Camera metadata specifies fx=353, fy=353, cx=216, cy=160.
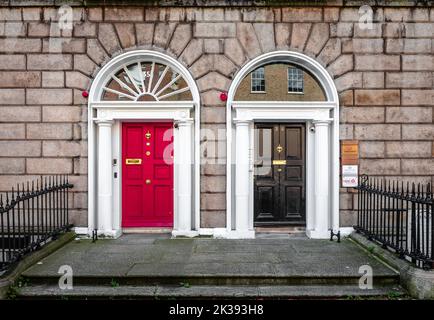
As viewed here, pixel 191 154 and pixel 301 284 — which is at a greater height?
pixel 191 154

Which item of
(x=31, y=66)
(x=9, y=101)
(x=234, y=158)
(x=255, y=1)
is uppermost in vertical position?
(x=255, y=1)

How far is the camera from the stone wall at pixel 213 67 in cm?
732

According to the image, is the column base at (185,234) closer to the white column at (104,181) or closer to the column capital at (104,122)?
the white column at (104,181)

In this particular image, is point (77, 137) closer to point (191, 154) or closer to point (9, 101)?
point (9, 101)

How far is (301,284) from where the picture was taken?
5082mm

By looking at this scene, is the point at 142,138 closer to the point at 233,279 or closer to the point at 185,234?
the point at 185,234

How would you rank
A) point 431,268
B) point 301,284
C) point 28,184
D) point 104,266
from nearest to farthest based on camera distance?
point 431,268 → point 301,284 → point 104,266 → point 28,184

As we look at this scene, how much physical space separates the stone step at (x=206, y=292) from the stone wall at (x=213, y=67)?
8.22 feet

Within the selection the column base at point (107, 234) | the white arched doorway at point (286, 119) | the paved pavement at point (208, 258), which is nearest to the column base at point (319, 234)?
the white arched doorway at point (286, 119)

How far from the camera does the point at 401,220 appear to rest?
18.6 ft

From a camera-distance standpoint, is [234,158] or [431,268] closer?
[431,268]

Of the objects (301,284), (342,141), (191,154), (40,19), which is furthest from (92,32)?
(301,284)

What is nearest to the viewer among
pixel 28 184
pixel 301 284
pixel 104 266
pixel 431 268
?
pixel 431 268

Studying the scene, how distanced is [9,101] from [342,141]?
22.9 ft
